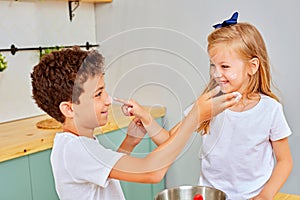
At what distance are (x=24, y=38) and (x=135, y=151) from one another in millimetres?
920

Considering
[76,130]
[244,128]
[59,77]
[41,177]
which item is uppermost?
[59,77]

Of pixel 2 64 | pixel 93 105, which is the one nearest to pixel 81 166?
→ pixel 93 105

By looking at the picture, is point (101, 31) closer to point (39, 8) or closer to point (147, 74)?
point (39, 8)

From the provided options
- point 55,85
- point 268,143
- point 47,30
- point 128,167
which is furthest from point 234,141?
point 47,30

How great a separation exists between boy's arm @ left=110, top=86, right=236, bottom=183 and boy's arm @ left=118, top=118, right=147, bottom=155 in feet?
Result: 0.39

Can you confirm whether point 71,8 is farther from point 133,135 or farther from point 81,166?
point 81,166

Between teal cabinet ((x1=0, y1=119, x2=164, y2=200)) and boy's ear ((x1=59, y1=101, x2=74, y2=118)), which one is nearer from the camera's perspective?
boy's ear ((x1=59, y1=101, x2=74, y2=118))

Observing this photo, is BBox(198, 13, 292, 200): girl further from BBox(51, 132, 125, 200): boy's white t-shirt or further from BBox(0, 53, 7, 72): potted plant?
BBox(0, 53, 7, 72): potted plant

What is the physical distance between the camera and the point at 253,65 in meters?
1.21

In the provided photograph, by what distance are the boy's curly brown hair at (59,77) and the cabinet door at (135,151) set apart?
0.37 feet

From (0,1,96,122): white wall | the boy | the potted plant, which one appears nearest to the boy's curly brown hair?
the boy

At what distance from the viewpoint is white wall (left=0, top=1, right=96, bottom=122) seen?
169 cm

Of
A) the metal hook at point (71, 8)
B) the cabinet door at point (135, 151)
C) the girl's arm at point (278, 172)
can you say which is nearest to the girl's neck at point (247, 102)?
the girl's arm at point (278, 172)

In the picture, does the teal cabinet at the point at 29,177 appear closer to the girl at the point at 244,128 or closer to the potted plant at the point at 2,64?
the girl at the point at 244,128
